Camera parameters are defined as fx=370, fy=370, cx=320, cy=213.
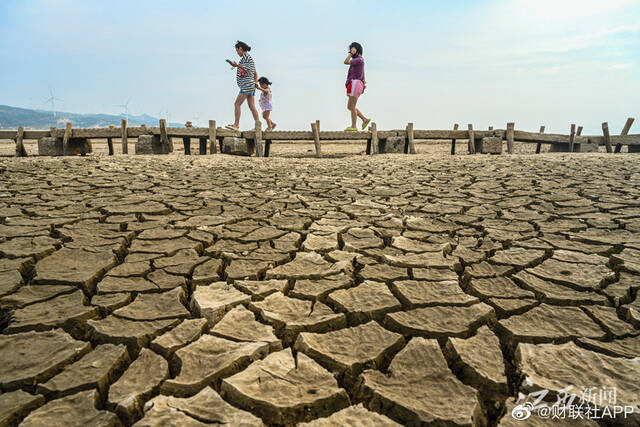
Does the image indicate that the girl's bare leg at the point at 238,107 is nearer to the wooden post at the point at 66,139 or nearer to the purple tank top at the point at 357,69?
the purple tank top at the point at 357,69

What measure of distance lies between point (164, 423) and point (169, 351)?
0.34m

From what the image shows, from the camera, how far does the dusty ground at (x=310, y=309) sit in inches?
43.8

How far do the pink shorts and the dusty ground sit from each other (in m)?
4.78

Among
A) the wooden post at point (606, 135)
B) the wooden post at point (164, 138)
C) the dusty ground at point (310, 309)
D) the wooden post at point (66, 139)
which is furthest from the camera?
the wooden post at point (606, 135)

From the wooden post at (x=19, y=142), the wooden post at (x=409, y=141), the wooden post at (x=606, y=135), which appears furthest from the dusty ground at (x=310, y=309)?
the wooden post at (x=606, y=135)

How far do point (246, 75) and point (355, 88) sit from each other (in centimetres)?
219

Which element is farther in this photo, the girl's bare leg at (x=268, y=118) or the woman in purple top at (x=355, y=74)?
the girl's bare leg at (x=268, y=118)

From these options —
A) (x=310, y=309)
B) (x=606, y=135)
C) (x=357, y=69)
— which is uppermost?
(x=357, y=69)

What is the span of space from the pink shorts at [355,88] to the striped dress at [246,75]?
78.1 inches

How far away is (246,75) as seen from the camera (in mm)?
7250

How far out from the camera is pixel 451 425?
1009mm

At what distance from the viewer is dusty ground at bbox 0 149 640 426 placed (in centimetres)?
111

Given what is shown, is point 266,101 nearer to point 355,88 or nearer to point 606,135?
point 355,88

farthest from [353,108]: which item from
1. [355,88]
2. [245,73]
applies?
[245,73]
